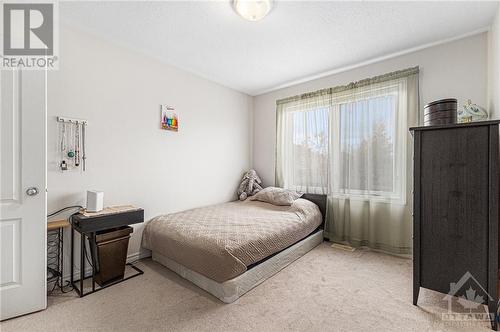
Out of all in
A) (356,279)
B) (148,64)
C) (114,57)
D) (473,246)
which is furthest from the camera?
(148,64)

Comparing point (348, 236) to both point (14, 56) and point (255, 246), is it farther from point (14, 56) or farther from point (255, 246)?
point (14, 56)

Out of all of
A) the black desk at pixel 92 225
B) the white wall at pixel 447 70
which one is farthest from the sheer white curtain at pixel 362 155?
the black desk at pixel 92 225

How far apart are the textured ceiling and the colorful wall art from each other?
662mm

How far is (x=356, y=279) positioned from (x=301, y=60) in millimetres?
2744

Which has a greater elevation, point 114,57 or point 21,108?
point 114,57

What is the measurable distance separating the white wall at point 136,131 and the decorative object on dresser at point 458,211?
2783 mm

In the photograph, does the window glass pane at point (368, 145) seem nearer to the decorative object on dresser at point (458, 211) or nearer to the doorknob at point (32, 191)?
the decorative object on dresser at point (458, 211)

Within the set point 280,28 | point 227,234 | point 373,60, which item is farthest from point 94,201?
point 373,60

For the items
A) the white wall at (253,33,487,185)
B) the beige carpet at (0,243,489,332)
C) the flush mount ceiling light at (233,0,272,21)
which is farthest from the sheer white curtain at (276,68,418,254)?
the flush mount ceiling light at (233,0,272,21)

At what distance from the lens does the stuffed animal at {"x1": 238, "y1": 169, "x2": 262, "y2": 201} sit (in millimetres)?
4074

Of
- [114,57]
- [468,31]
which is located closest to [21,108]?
[114,57]

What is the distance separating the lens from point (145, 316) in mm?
1744

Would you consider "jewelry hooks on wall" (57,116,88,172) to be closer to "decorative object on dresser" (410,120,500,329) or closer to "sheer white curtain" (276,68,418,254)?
"sheer white curtain" (276,68,418,254)

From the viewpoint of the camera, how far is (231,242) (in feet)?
6.64
